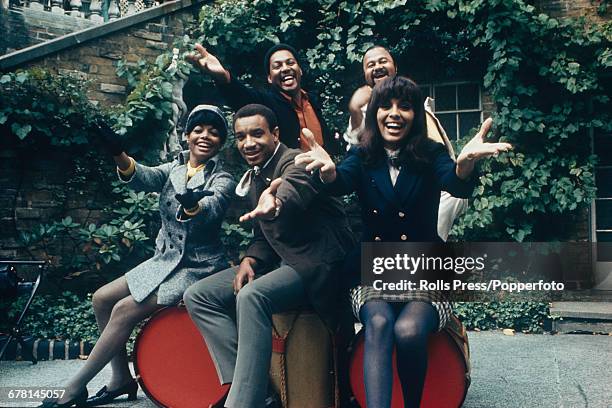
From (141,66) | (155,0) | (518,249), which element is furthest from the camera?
(155,0)

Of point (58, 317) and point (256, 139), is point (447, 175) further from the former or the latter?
point (58, 317)

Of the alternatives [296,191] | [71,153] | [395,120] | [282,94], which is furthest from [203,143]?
[395,120]

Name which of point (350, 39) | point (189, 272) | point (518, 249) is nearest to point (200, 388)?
point (189, 272)

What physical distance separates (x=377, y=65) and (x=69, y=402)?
189 centimetres

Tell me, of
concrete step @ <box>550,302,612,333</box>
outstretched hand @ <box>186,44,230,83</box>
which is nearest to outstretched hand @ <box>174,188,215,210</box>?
outstretched hand @ <box>186,44,230,83</box>

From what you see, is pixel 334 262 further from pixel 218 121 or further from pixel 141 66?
pixel 141 66

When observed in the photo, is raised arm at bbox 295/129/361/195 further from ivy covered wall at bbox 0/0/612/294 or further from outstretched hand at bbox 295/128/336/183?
ivy covered wall at bbox 0/0/612/294

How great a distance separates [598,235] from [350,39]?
1248 millimetres

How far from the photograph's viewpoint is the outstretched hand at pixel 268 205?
2.21 m

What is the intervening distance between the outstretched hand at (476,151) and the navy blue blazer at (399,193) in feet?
0.44

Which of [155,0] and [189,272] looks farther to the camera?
[155,0]

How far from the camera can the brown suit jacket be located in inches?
90.6

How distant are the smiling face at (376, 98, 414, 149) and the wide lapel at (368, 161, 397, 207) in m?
0.10

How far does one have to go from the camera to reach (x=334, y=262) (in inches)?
92.3
